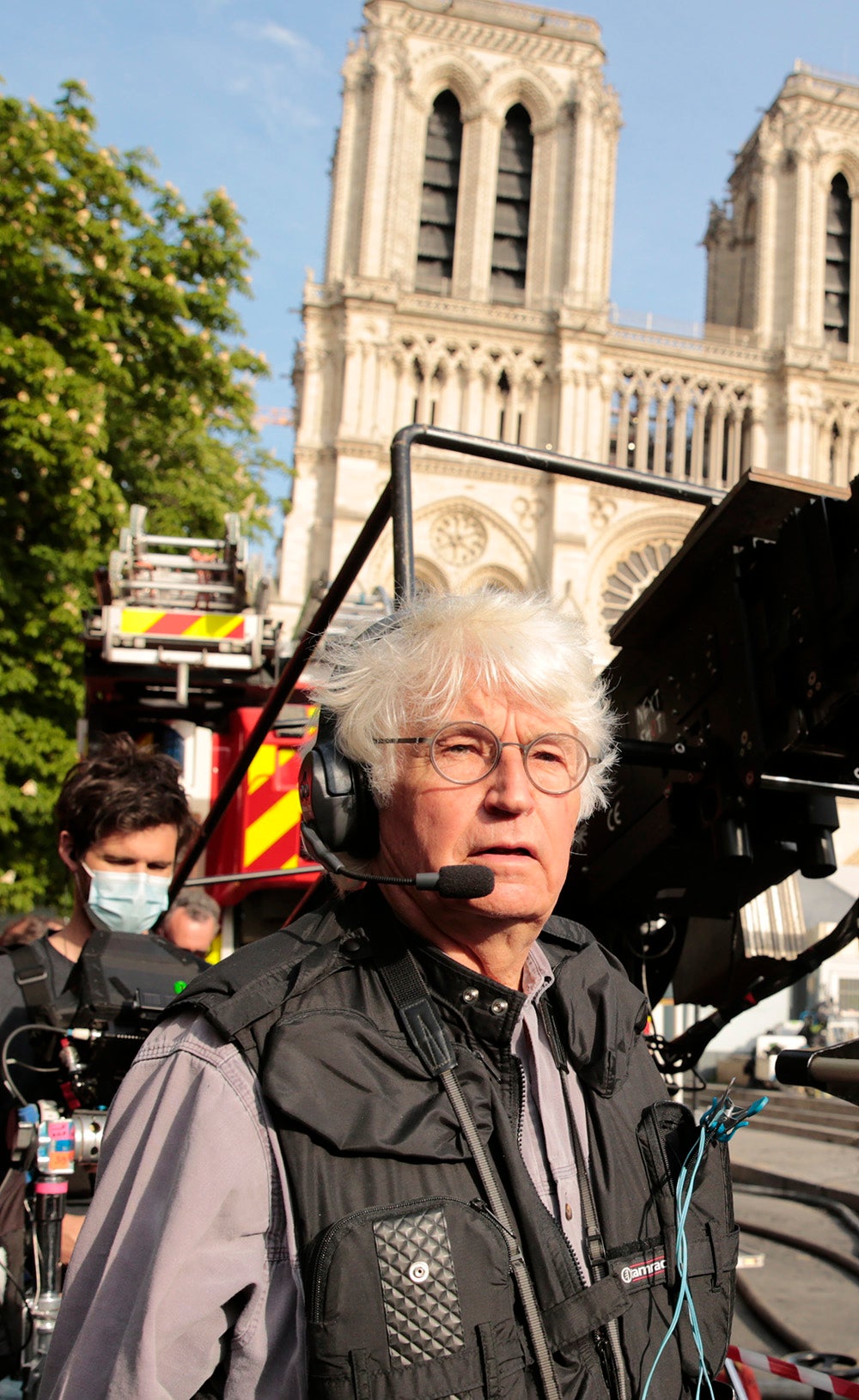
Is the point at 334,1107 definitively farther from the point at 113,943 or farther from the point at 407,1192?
the point at 113,943

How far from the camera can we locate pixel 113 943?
2549 mm

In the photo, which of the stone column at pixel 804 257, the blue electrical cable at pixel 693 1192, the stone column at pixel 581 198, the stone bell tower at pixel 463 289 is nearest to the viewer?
the blue electrical cable at pixel 693 1192

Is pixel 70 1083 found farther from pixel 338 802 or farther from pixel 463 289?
pixel 463 289

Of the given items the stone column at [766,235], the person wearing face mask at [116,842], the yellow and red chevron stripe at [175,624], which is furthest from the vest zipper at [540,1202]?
the stone column at [766,235]

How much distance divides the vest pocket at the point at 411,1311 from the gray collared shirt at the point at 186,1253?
6cm

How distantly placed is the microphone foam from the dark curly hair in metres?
1.65

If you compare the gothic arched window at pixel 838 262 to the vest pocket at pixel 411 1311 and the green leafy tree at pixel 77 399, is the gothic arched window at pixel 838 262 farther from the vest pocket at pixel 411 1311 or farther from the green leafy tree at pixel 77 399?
the vest pocket at pixel 411 1311

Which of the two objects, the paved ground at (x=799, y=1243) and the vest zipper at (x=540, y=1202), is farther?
the paved ground at (x=799, y=1243)

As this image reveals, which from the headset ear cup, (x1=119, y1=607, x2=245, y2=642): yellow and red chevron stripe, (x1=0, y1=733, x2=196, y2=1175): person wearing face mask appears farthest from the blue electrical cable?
(x1=119, y1=607, x2=245, y2=642): yellow and red chevron stripe

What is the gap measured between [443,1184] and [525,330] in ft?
118

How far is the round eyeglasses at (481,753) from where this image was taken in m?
1.53

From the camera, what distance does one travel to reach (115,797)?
2.89 m

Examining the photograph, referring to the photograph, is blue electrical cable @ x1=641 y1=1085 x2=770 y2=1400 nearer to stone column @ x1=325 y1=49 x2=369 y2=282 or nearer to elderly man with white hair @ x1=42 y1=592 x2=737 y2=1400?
elderly man with white hair @ x1=42 y1=592 x2=737 y2=1400

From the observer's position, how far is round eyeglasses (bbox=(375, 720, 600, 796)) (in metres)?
1.53
